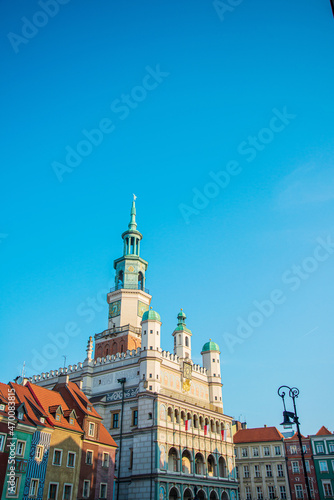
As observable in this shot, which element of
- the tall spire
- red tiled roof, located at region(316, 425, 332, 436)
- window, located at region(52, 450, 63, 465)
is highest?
the tall spire

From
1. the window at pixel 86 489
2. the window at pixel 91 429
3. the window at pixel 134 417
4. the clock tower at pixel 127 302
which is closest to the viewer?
the window at pixel 86 489

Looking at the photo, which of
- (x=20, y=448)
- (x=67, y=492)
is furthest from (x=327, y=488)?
(x=20, y=448)

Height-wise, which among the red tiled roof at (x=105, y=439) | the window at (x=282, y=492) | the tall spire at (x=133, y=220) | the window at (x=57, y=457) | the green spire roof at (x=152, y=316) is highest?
the tall spire at (x=133, y=220)

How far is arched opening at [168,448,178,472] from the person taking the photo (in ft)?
181

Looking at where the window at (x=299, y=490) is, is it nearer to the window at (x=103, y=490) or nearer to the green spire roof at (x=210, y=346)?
the green spire roof at (x=210, y=346)

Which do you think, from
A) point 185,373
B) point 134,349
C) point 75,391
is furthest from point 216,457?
point 75,391

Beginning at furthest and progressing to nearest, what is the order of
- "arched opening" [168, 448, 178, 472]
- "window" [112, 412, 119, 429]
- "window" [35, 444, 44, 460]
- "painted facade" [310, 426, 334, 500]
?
"painted facade" [310, 426, 334, 500], "window" [112, 412, 119, 429], "arched opening" [168, 448, 178, 472], "window" [35, 444, 44, 460]

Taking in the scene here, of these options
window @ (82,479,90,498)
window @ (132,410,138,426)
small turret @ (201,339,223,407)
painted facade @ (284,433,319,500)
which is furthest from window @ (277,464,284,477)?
window @ (82,479,90,498)

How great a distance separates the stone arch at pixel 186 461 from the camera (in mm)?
56969

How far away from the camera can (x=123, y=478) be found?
54.7 m

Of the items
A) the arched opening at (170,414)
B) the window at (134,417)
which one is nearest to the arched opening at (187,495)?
the arched opening at (170,414)

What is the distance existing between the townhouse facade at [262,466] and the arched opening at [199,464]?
27.0m

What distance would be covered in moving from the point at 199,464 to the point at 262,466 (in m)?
28.0

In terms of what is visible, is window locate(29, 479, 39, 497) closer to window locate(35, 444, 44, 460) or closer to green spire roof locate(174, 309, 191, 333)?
window locate(35, 444, 44, 460)
